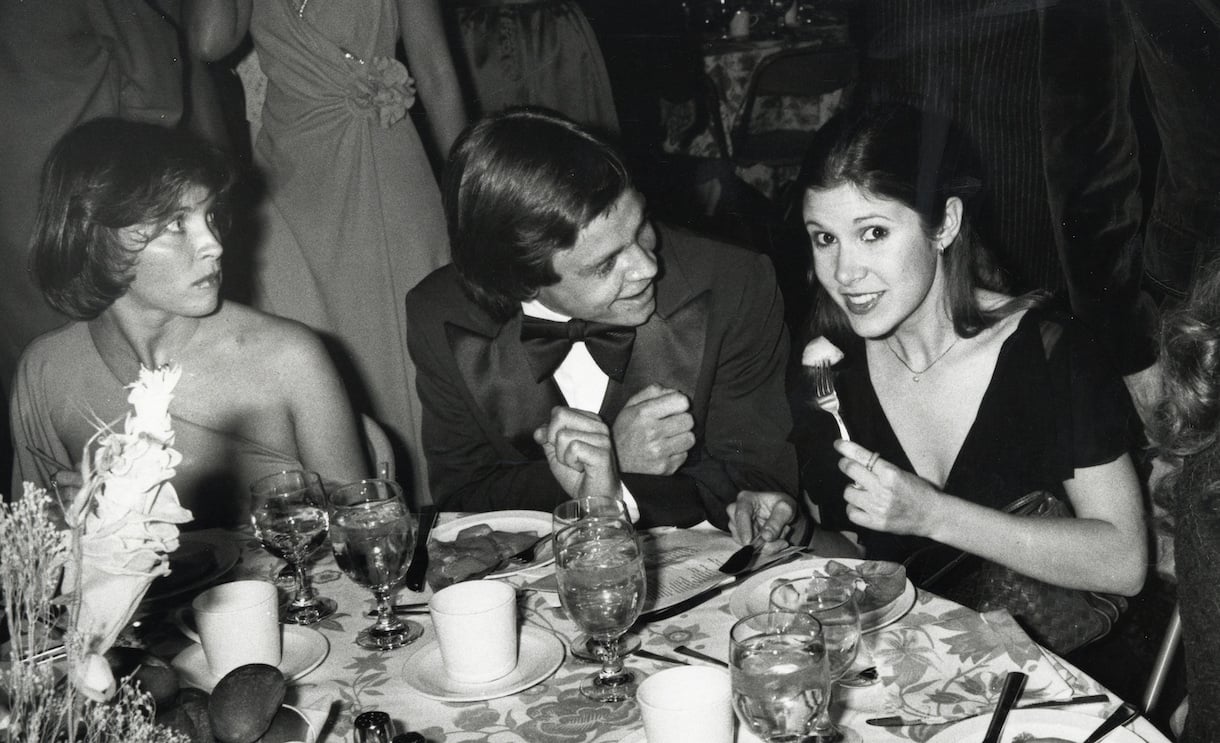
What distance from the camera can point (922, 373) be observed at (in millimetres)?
Answer: 2217

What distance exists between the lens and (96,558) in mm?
943

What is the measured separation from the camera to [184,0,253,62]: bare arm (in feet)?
7.09

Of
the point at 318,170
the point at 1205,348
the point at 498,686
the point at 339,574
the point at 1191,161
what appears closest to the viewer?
the point at 498,686

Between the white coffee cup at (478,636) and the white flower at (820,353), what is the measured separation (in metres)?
1.14

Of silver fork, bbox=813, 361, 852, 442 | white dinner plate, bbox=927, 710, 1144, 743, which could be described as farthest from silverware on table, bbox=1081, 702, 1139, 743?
silver fork, bbox=813, 361, 852, 442

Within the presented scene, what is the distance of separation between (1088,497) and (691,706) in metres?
1.27

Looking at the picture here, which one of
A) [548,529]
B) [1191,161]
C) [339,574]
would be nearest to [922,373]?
[1191,161]

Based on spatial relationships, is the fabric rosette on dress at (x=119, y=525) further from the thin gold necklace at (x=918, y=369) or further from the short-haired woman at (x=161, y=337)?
the thin gold necklace at (x=918, y=369)

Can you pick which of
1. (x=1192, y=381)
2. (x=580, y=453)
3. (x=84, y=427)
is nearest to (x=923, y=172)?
(x=1192, y=381)

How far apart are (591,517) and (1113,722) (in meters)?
0.70

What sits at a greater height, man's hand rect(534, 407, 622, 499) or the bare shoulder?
the bare shoulder

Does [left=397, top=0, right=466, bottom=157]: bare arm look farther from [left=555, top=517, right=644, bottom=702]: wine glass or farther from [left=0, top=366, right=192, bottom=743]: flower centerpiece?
[left=0, top=366, right=192, bottom=743]: flower centerpiece

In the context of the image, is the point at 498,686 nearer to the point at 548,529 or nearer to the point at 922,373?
the point at 548,529

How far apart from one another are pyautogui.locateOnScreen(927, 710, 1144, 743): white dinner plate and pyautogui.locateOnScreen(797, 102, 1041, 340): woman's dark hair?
1116 mm
